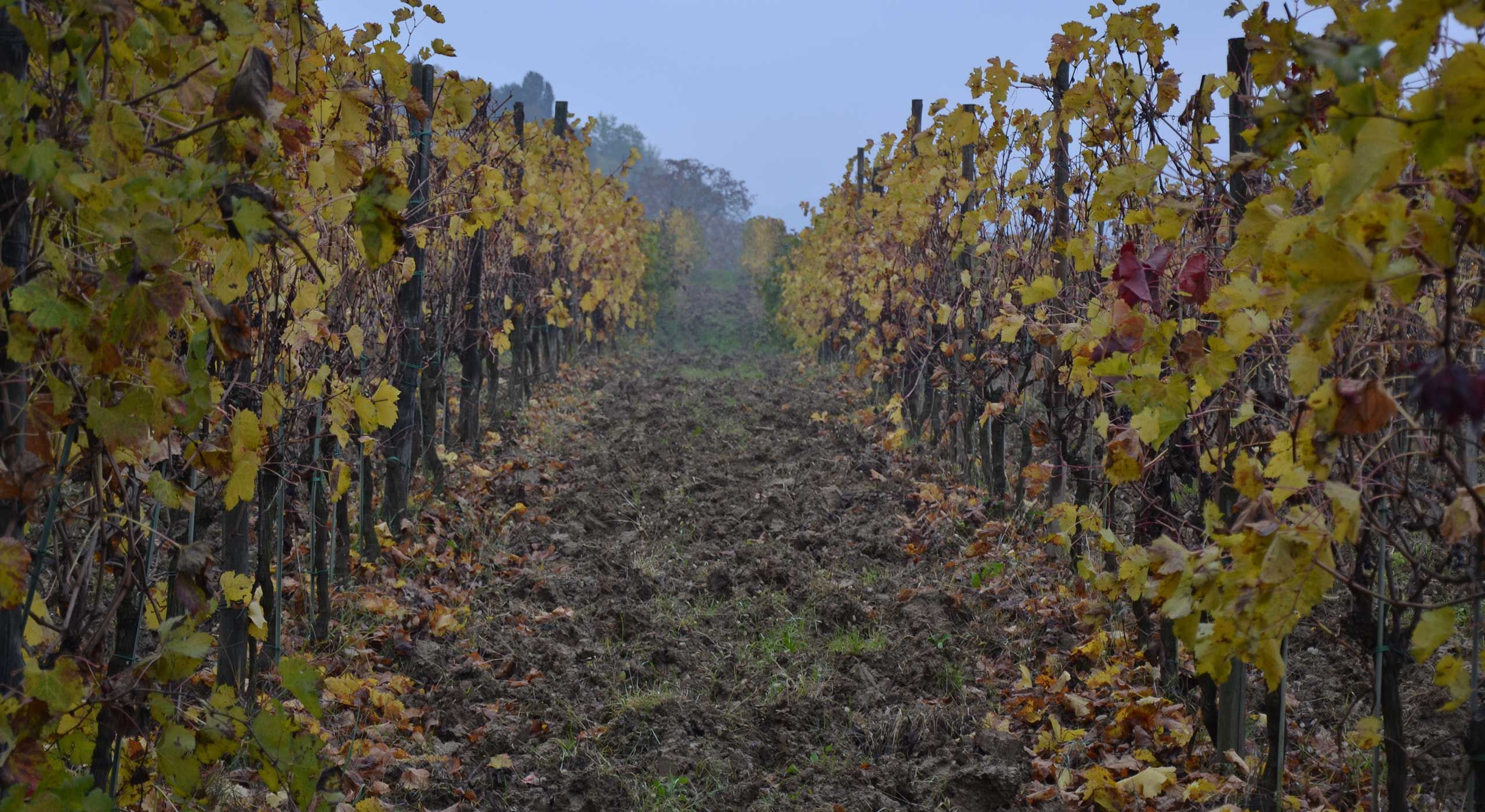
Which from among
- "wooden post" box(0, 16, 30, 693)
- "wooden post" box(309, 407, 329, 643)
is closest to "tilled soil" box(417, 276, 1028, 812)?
"wooden post" box(309, 407, 329, 643)

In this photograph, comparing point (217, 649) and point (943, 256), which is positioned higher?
point (943, 256)

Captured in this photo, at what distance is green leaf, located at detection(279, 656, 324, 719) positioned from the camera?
1813 mm

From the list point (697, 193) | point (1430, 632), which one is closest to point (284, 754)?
point (1430, 632)

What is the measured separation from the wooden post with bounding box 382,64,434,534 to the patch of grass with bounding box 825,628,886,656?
2.63 metres

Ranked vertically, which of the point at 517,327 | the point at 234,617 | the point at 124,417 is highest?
the point at 517,327

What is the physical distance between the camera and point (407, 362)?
18.9 feet

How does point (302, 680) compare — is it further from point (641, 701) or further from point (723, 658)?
point (723, 658)

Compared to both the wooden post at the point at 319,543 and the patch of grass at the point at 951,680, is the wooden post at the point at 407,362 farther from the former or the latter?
the patch of grass at the point at 951,680

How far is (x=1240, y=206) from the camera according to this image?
3023 millimetres

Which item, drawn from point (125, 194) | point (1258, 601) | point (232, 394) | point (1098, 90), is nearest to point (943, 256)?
point (1098, 90)

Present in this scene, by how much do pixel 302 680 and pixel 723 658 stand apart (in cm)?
281

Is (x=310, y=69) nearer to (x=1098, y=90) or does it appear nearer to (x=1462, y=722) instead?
(x=1098, y=90)

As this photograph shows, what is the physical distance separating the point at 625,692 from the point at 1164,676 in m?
2.05

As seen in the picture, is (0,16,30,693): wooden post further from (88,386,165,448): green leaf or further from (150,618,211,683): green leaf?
(150,618,211,683): green leaf
